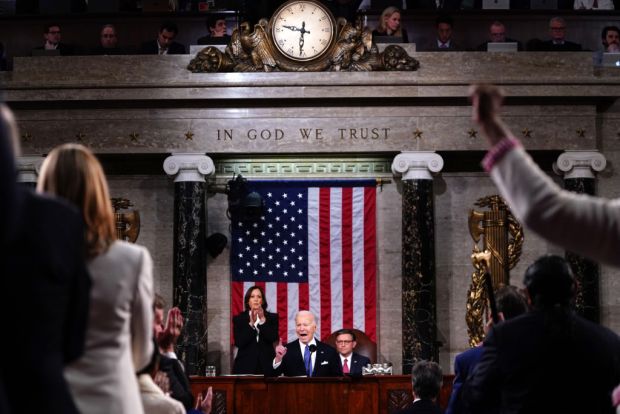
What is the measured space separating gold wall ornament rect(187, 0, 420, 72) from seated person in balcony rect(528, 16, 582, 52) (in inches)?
76.9

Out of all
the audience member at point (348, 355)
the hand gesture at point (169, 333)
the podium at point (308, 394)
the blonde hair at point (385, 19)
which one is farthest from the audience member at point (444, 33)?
the hand gesture at point (169, 333)

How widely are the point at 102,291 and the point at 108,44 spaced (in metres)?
11.4

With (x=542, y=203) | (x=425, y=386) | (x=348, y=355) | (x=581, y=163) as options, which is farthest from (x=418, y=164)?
(x=542, y=203)

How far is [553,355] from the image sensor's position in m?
3.89

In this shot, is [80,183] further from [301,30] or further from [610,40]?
[610,40]

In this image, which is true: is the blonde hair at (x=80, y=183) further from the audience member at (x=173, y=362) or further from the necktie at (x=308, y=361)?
the necktie at (x=308, y=361)

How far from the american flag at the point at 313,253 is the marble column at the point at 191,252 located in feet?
2.35

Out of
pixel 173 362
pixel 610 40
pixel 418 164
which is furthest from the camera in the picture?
pixel 610 40

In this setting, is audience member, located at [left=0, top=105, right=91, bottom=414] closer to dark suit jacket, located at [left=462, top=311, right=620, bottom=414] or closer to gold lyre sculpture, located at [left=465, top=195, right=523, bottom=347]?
dark suit jacket, located at [left=462, top=311, right=620, bottom=414]

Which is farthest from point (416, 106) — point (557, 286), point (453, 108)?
point (557, 286)

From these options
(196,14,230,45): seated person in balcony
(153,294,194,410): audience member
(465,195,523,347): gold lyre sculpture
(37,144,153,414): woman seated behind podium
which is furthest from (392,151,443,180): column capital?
(37,144,153,414): woman seated behind podium

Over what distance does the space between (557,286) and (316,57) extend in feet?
33.7

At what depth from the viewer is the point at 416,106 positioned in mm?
14078

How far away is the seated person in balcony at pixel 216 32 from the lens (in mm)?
14211
